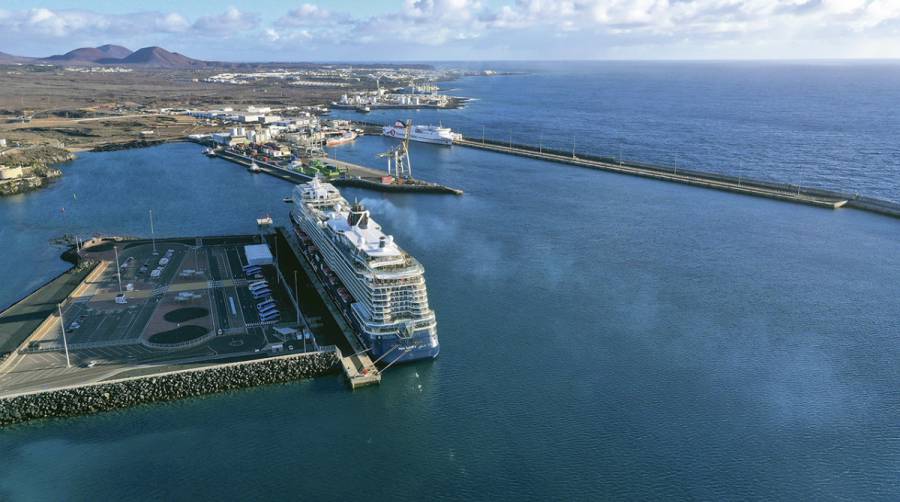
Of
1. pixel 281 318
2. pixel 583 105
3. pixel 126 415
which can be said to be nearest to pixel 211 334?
pixel 281 318

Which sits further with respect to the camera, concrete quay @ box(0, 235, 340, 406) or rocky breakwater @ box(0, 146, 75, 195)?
rocky breakwater @ box(0, 146, 75, 195)

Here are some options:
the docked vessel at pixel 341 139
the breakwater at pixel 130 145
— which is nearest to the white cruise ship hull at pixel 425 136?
the docked vessel at pixel 341 139

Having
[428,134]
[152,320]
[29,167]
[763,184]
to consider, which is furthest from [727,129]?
[29,167]

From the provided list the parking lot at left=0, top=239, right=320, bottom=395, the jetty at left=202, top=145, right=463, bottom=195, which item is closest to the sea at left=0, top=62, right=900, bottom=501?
the parking lot at left=0, top=239, right=320, bottom=395

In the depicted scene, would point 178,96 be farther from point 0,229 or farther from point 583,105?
point 0,229

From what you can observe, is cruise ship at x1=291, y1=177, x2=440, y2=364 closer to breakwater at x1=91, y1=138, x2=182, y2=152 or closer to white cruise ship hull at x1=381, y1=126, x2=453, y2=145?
white cruise ship hull at x1=381, y1=126, x2=453, y2=145

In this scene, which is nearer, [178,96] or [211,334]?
[211,334]

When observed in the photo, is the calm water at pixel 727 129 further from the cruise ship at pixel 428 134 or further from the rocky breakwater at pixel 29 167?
the rocky breakwater at pixel 29 167
